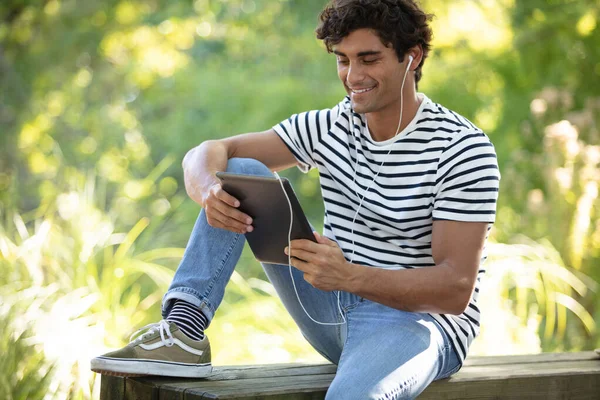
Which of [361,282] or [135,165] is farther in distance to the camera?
[135,165]

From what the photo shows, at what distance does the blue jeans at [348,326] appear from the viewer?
67.2 inches

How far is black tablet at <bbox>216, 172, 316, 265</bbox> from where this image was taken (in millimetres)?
1711

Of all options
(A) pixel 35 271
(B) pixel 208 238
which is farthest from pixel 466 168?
(A) pixel 35 271

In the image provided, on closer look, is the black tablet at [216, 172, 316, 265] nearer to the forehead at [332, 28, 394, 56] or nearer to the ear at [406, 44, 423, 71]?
the forehead at [332, 28, 394, 56]

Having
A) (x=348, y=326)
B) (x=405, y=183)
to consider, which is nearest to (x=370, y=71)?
(x=405, y=183)

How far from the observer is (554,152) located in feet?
14.0

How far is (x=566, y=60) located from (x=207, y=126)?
9.71ft

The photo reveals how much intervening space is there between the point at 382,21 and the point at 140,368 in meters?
1.01

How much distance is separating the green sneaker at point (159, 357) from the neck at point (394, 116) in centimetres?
70

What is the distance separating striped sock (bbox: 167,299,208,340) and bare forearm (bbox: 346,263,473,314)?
386 millimetres

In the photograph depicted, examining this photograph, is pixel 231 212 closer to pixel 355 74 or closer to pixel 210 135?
pixel 355 74

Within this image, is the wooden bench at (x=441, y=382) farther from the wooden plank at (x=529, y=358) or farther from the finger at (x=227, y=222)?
the finger at (x=227, y=222)

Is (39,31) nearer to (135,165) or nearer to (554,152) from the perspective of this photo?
(135,165)

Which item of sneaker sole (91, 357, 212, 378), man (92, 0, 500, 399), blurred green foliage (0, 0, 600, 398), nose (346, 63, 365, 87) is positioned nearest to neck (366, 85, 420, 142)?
man (92, 0, 500, 399)
